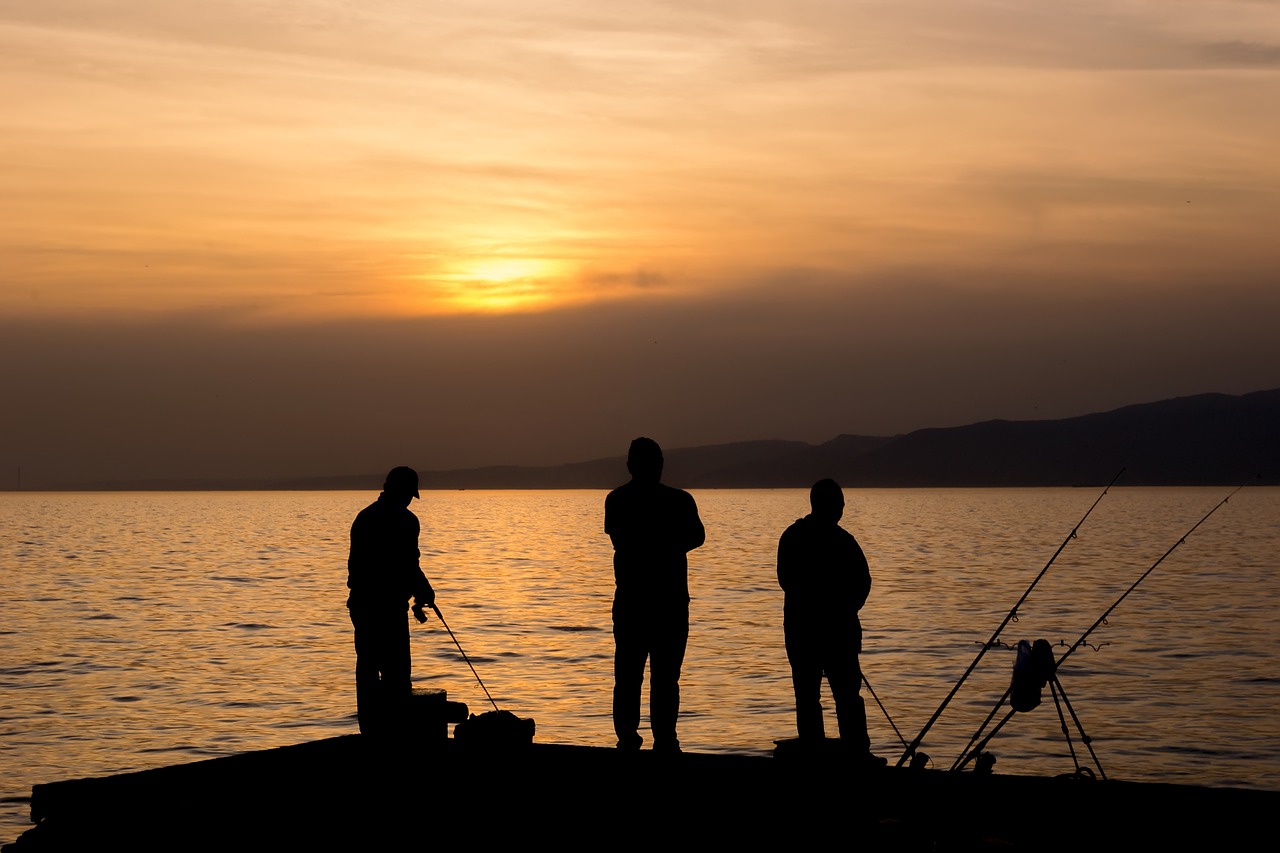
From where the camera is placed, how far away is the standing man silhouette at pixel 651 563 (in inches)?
373

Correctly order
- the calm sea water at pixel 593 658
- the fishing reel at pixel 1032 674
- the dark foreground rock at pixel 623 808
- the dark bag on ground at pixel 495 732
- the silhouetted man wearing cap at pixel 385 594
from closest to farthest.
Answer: the dark foreground rock at pixel 623 808
the fishing reel at pixel 1032 674
the dark bag on ground at pixel 495 732
the silhouetted man wearing cap at pixel 385 594
the calm sea water at pixel 593 658

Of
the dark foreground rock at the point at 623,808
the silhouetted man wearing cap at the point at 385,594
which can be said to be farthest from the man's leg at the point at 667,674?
the silhouetted man wearing cap at the point at 385,594

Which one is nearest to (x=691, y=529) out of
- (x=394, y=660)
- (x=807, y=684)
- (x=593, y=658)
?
(x=807, y=684)

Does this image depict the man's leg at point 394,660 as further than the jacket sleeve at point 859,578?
Yes

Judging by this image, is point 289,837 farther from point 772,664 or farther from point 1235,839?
point 772,664

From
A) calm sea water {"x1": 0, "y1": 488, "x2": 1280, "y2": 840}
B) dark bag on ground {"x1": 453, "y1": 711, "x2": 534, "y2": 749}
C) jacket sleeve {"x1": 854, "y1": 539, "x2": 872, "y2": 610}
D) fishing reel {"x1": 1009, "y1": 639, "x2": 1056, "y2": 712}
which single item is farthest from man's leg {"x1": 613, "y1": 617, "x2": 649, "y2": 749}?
calm sea water {"x1": 0, "y1": 488, "x2": 1280, "y2": 840}

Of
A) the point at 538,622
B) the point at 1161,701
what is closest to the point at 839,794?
the point at 1161,701

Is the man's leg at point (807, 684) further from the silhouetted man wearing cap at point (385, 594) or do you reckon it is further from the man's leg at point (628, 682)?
the silhouetted man wearing cap at point (385, 594)

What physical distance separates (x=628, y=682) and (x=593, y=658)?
54.8ft

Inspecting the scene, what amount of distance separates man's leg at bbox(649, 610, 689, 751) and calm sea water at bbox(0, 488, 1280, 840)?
7194mm

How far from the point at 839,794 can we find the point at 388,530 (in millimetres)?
3731

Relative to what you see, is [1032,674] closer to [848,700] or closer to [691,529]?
[848,700]

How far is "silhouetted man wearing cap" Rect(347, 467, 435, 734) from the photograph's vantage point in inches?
410

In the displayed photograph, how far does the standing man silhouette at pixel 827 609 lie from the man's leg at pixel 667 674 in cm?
73
